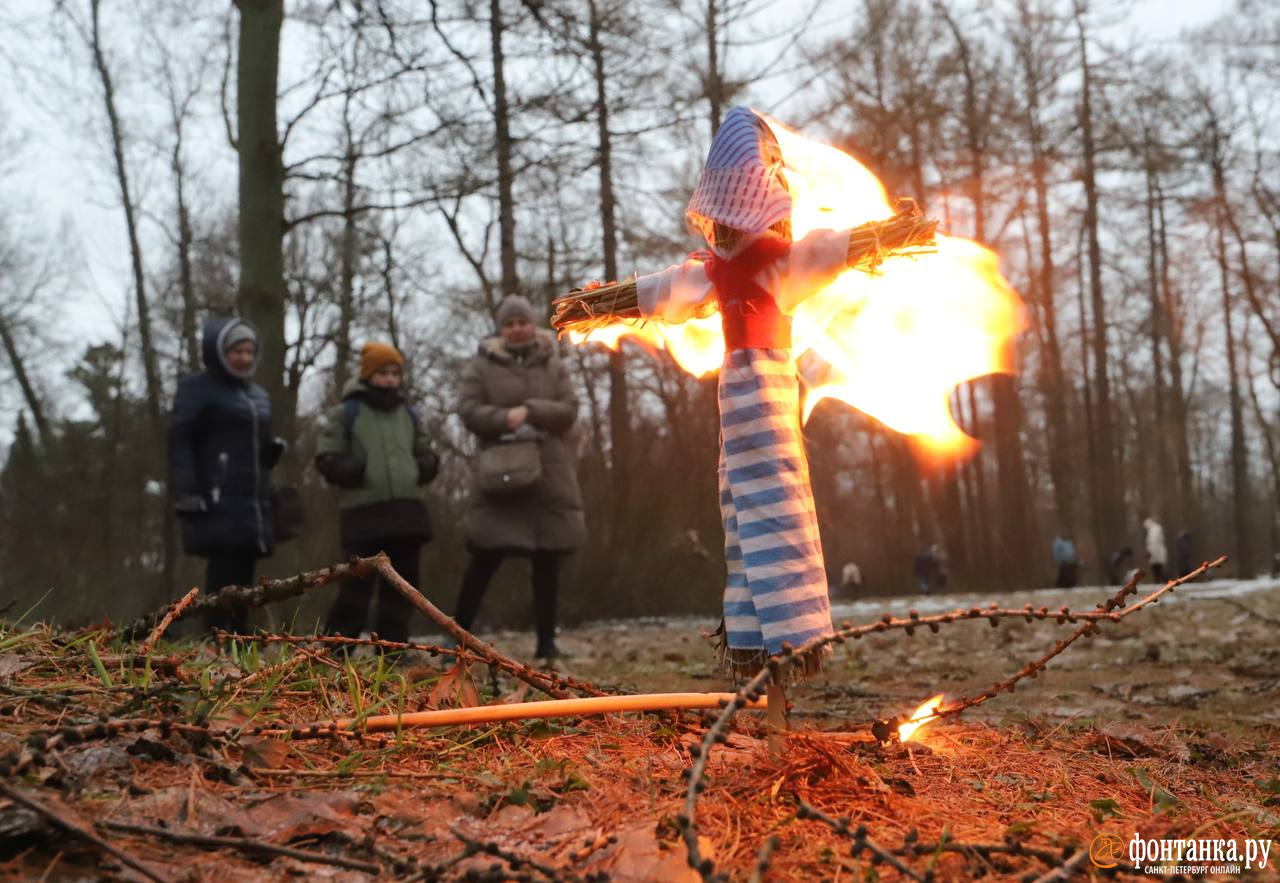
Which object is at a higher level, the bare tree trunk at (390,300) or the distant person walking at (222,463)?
the bare tree trunk at (390,300)

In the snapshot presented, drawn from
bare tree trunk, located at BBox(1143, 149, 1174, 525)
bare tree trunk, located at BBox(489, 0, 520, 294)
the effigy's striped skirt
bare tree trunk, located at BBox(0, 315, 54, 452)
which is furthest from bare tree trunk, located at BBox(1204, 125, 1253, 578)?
bare tree trunk, located at BBox(0, 315, 54, 452)

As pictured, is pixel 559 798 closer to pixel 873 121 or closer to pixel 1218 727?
pixel 1218 727

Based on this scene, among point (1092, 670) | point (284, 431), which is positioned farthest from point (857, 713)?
point (284, 431)

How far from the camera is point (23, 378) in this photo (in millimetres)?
21375

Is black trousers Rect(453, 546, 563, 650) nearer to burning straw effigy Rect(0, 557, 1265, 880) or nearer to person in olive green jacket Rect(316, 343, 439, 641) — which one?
person in olive green jacket Rect(316, 343, 439, 641)

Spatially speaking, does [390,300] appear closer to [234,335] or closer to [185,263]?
[185,263]

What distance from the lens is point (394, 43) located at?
8773 mm

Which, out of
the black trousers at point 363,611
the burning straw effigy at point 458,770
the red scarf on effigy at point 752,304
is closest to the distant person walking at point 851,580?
the black trousers at point 363,611

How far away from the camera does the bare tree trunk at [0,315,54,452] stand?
20.9m

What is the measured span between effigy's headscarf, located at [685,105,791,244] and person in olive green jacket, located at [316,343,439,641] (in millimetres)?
3600

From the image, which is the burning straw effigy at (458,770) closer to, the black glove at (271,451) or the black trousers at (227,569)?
the black trousers at (227,569)

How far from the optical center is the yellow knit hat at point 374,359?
615cm

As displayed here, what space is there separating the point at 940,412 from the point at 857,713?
175 cm

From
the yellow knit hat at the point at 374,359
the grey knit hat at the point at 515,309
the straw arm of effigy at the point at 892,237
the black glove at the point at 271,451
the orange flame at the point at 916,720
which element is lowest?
the orange flame at the point at 916,720
